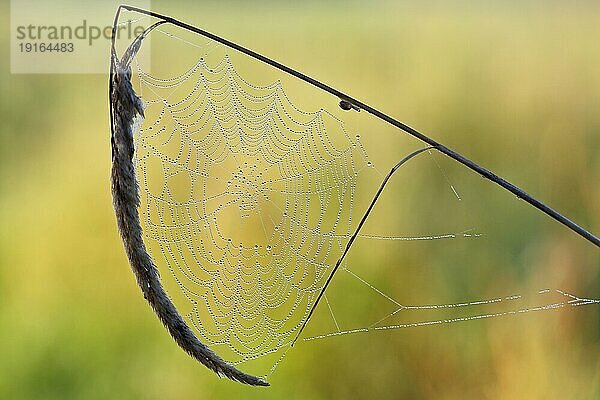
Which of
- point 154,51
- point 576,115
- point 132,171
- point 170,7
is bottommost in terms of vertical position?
point 132,171

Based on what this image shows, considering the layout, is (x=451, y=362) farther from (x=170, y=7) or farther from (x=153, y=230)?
(x=170, y=7)

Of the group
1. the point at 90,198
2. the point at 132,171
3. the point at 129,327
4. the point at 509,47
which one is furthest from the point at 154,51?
the point at 132,171

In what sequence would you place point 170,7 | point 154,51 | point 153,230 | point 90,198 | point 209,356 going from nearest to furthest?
point 209,356 → point 153,230 → point 90,198 → point 154,51 → point 170,7

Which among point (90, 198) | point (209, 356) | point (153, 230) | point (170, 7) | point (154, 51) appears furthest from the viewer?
point (170, 7)
